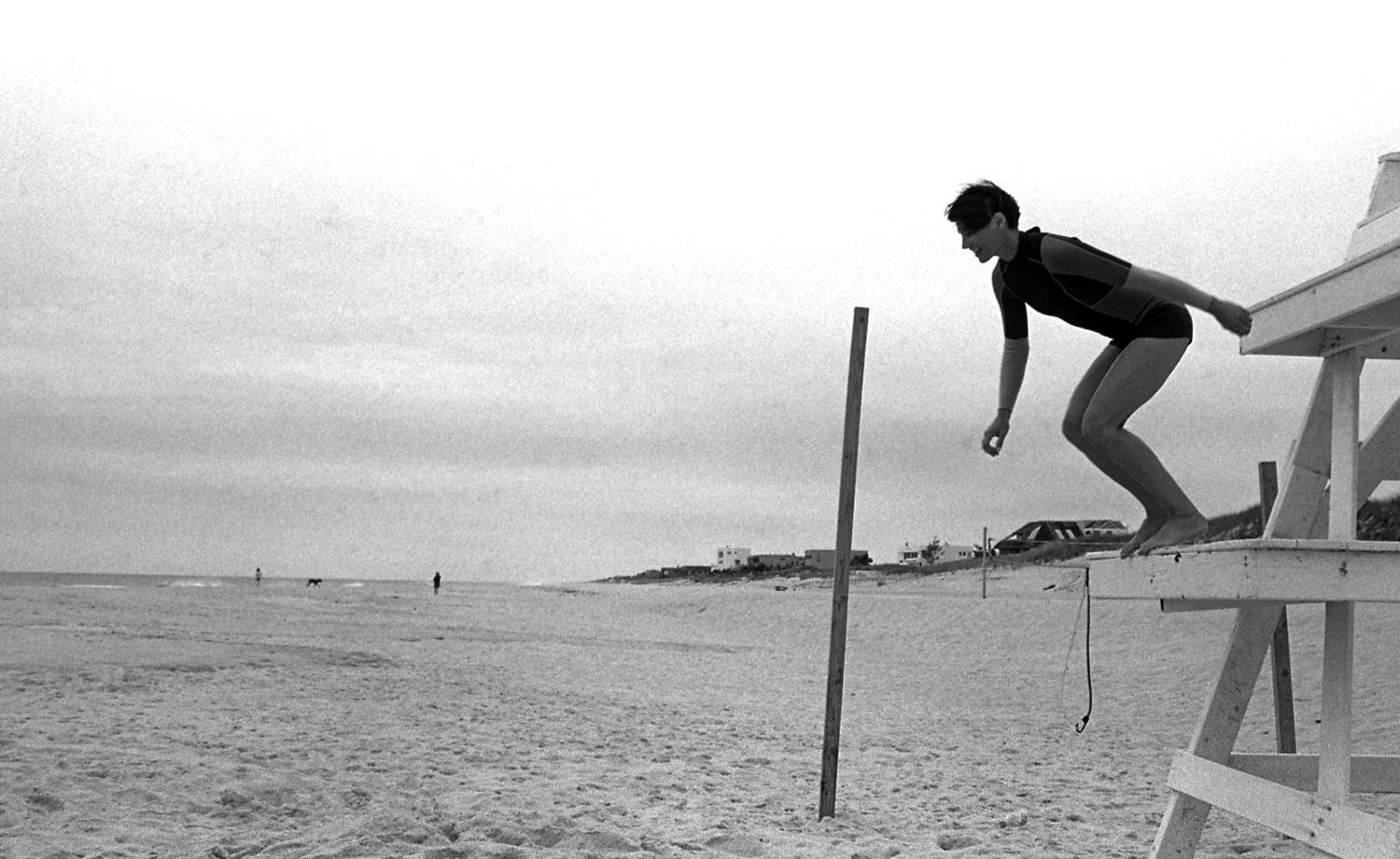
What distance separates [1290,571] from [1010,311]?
119 centimetres

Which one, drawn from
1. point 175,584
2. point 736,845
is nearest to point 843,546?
point 736,845

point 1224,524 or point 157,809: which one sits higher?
point 1224,524

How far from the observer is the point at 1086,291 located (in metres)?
3.25

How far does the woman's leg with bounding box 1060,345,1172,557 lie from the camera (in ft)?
10.8

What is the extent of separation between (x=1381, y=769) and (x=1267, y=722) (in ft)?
28.6

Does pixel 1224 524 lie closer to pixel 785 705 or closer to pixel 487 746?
pixel 785 705

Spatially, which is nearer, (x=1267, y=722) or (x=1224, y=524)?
(x=1267, y=722)

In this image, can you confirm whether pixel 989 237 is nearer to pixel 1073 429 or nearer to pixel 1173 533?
pixel 1073 429

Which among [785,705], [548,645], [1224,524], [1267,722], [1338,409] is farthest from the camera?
[1224,524]

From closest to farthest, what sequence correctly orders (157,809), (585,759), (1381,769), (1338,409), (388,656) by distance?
(1338,409)
(1381,769)
(157,809)
(585,759)
(388,656)

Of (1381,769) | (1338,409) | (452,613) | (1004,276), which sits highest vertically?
(1004,276)

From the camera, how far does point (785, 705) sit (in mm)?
12797

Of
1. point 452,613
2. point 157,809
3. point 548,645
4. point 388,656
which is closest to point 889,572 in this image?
point 452,613

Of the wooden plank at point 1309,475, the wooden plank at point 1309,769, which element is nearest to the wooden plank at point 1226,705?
the wooden plank at point 1309,769
